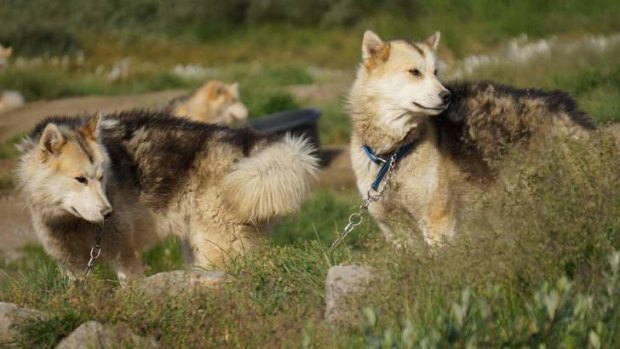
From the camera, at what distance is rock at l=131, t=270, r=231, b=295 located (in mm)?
5797

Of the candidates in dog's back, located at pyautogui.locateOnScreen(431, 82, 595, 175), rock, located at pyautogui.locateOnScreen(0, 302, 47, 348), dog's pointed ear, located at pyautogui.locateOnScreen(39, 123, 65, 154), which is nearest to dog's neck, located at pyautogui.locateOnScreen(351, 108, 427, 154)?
dog's back, located at pyautogui.locateOnScreen(431, 82, 595, 175)

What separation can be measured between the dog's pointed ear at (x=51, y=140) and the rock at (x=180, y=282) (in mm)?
1334

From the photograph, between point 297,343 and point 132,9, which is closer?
point 297,343

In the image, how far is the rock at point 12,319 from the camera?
5.45 meters

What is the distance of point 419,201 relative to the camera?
6.89 meters

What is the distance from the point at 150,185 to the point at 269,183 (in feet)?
2.71

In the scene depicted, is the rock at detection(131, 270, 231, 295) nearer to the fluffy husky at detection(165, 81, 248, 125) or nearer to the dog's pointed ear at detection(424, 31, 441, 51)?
the dog's pointed ear at detection(424, 31, 441, 51)

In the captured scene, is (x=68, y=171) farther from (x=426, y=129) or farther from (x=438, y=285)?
(x=438, y=285)

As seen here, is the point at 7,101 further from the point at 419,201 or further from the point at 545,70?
the point at 419,201

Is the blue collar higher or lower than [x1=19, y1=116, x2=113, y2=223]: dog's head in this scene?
higher

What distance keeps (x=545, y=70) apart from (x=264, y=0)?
65.8ft

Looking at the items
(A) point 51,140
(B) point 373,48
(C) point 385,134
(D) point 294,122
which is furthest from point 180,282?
(D) point 294,122

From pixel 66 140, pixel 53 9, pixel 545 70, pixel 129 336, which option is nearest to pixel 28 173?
pixel 66 140

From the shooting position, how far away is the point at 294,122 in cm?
1366
